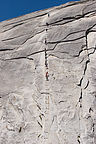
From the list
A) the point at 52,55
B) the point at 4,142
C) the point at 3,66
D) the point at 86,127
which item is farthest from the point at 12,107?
the point at 86,127

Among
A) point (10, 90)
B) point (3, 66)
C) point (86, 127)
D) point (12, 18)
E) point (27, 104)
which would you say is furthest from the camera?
point (12, 18)

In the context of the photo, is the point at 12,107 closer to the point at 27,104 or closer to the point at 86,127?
the point at 27,104

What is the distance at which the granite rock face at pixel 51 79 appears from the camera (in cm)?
246

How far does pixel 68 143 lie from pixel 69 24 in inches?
64.8

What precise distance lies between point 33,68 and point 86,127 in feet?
3.73

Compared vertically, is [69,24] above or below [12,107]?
above

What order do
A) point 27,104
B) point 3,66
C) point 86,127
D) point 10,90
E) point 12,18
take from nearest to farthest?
point 86,127 < point 27,104 < point 10,90 < point 3,66 < point 12,18

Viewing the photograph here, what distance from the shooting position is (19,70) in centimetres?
307

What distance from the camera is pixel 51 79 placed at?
2.72m

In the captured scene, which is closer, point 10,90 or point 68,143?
point 68,143

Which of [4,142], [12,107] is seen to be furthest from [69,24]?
[4,142]

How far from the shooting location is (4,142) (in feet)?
9.19

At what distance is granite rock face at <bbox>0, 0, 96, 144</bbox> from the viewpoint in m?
2.46

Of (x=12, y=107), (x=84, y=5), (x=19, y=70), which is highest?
(x=84, y=5)
